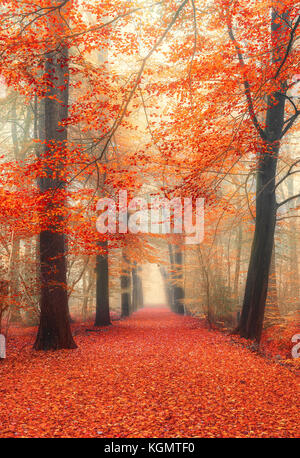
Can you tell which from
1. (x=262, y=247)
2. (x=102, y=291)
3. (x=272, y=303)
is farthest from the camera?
(x=102, y=291)

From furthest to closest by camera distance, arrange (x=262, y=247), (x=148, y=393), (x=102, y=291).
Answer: (x=102, y=291), (x=262, y=247), (x=148, y=393)

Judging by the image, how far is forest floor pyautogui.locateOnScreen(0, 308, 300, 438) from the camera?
4.03 meters

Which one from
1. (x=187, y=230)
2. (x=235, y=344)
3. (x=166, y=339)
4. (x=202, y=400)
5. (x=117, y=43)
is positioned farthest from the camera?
(x=187, y=230)

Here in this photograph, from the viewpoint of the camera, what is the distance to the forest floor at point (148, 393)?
13.2ft

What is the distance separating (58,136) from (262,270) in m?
6.69

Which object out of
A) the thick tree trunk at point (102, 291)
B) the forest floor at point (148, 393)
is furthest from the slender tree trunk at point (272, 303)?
the thick tree trunk at point (102, 291)

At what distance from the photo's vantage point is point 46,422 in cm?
417

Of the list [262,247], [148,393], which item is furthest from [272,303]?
[148,393]

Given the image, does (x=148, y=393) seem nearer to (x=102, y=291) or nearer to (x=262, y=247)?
(x=262, y=247)

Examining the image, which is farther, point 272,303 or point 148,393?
point 272,303

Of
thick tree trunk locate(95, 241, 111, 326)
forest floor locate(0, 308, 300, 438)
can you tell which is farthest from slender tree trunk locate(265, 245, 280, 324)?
thick tree trunk locate(95, 241, 111, 326)

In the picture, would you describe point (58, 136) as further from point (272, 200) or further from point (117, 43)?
point (272, 200)

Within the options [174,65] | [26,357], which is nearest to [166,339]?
[26,357]

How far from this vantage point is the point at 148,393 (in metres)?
5.25
